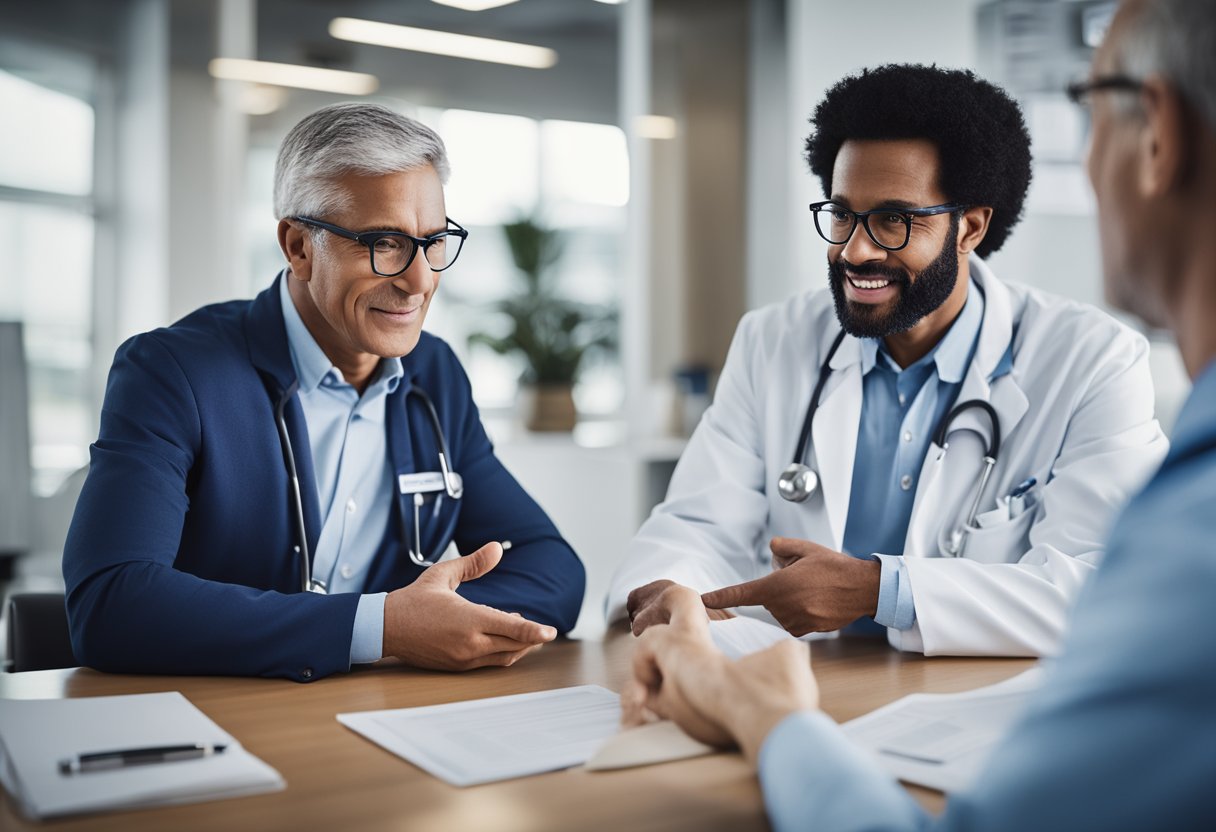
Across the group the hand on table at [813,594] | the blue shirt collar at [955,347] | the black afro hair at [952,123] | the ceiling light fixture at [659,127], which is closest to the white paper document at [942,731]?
the hand on table at [813,594]

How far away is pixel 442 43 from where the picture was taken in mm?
5434

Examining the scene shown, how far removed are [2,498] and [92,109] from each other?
2318mm

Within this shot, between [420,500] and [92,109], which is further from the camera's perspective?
[92,109]

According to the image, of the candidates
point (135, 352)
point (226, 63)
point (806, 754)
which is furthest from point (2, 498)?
point (806, 754)

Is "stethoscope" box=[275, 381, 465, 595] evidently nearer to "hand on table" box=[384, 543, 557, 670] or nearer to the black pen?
"hand on table" box=[384, 543, 557, 670]

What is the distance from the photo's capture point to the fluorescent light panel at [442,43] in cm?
530

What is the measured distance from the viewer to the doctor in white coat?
1.76m

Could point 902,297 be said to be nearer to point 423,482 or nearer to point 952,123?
point 952,123

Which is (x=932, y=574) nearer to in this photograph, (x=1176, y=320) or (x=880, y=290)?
(x=880, y=290)

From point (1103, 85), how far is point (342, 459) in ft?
4.31

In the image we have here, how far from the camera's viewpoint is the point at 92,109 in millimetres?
5000

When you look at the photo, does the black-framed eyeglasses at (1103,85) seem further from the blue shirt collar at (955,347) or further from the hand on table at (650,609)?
the blue shirt collar at (955,347)

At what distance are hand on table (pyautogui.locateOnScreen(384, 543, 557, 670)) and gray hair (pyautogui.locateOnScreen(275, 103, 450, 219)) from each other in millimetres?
693

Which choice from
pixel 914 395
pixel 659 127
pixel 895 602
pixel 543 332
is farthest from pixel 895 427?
pixel 543 332
